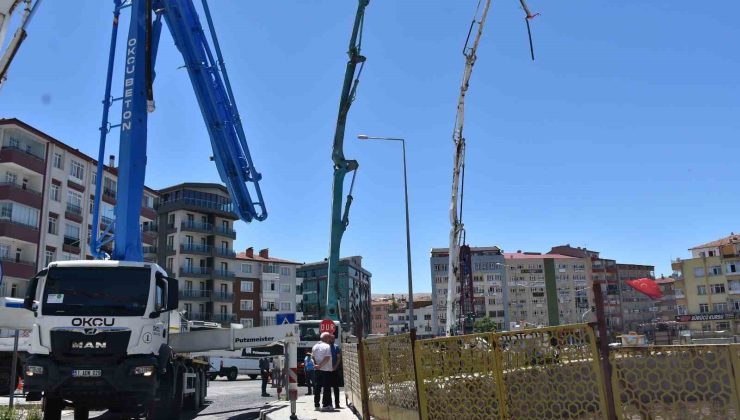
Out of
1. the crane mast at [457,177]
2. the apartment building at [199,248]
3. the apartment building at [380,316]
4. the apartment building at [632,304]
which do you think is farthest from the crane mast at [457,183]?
the apartment building at [380,316]

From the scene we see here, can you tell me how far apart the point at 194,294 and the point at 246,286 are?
9.61m

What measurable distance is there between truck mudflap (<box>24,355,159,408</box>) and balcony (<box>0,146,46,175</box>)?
38022mm

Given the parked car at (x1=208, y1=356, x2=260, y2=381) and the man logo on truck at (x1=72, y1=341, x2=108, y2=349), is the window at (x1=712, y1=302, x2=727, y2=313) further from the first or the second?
the man logo on truck at (x1=72, y1=341, x2=108, y2=349)

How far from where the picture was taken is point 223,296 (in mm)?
73812

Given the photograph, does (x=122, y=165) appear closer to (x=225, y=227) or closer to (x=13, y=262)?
(x=13, y=262)

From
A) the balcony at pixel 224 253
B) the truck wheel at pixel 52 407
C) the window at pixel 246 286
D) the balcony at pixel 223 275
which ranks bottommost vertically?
the truck wheel at pixel 52 407

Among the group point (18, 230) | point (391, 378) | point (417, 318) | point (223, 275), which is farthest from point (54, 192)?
point (417, 318)

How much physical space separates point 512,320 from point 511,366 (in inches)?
4592

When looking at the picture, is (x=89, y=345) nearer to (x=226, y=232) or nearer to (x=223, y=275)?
(x=223, y=275)

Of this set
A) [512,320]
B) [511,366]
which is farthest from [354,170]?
[512,320]

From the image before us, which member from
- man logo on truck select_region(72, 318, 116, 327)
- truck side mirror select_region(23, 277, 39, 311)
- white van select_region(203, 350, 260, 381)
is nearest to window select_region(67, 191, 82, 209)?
white van select_region(203, 350, 260, 381)

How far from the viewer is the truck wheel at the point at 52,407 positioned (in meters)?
10.8

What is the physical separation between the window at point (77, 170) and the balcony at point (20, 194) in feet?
15.5

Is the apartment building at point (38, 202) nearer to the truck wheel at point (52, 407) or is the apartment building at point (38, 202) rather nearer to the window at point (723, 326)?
the truck wheel at point (52, 407)
